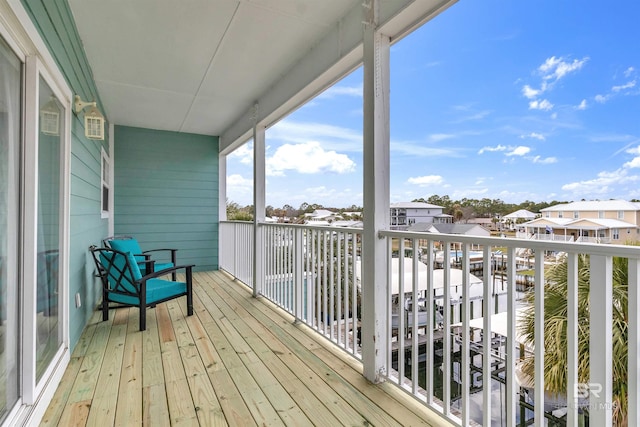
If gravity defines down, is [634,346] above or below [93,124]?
below

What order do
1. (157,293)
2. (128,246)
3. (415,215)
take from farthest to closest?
(128,246)
(157,293)
(415,215)

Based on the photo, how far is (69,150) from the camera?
2406mm

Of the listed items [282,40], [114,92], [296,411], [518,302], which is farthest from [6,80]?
[114,92]

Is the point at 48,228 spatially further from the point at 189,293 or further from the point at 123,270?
the point at 189,293

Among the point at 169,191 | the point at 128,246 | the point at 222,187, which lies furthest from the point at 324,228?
the point at 169,191

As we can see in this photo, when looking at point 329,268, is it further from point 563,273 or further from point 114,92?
point 114,92

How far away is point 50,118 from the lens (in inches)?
80.4

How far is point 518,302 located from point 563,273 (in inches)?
8.2

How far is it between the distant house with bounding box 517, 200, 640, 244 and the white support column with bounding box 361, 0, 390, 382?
0.91 meters

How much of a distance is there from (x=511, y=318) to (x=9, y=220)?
2.24m

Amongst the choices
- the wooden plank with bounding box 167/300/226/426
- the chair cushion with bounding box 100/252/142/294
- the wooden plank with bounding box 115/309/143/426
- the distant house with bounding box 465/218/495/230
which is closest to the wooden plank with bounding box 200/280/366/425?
the wooden plank with bounding box 167/300/226/426

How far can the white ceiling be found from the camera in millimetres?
2338

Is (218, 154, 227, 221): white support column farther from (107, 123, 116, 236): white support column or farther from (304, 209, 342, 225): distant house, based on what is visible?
(304, 209, 342, 225): distant house

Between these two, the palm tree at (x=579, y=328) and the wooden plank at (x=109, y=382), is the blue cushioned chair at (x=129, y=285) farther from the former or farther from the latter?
the palm tree at (x=579, y=328)
